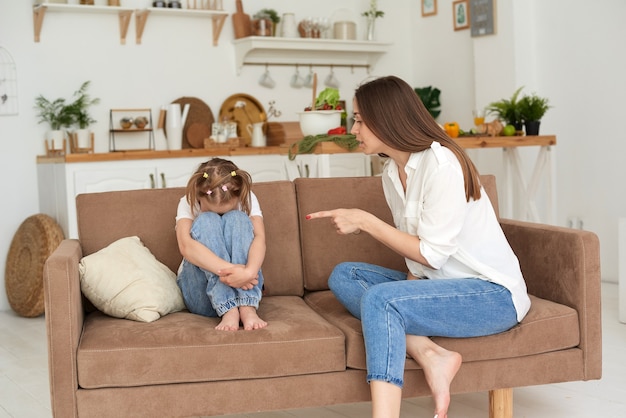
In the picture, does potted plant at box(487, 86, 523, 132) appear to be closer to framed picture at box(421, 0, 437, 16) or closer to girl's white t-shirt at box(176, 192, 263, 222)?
framed picture at box(421, 0, 437, 16)

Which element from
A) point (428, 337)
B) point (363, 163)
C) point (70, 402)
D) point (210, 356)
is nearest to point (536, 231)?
point (428, 337)

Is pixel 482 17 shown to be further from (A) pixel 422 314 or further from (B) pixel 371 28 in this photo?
(A) pixel 422 314

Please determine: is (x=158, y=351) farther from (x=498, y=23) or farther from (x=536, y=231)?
(x=498, y=23)

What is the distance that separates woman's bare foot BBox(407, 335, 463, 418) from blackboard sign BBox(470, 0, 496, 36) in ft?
12.0

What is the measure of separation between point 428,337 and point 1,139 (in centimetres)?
353

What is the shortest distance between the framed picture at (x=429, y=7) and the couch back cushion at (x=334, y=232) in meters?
3.40

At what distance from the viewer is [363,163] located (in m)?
5.56

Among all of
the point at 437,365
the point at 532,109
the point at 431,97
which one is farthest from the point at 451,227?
the point at 431,97

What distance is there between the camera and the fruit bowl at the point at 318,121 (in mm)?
4277

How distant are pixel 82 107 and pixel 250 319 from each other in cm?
311

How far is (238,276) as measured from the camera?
2473mm

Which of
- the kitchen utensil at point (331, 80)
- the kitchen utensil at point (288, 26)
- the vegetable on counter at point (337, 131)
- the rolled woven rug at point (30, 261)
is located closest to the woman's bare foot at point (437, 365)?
the vegetable on counter at point (337, 131)

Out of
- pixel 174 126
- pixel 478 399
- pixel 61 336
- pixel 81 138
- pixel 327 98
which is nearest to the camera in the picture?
pixel 61 336

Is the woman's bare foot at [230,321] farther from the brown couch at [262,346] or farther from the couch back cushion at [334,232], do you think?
the couch back cushion at [334,232]
